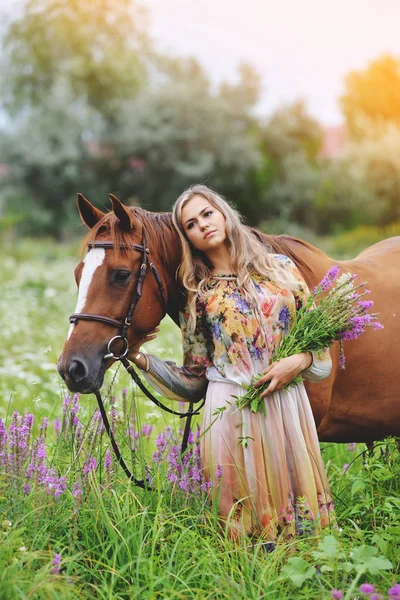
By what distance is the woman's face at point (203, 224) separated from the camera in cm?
290

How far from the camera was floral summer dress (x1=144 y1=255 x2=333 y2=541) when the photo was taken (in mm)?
2730

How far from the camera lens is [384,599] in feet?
7.06

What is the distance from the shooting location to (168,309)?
10.1 ft

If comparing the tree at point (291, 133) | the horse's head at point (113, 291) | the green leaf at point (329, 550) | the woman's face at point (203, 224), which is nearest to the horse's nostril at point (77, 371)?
the horse's head at point (113, 291)

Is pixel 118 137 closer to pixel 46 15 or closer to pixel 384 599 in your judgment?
pixel 46 15

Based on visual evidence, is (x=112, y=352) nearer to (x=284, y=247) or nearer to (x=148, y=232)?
(x=148, y=232)

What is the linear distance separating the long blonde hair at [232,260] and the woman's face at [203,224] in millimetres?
27

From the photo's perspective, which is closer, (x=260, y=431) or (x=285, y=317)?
(x=260, y=431)

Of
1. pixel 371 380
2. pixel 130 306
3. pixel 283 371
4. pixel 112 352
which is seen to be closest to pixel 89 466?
pixel 112 352

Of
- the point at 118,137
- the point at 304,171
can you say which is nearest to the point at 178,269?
the point at 118,137

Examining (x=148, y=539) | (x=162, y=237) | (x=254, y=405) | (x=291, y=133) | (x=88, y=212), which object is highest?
(x=291, y=133)

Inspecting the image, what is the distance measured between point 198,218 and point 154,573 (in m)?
1.57

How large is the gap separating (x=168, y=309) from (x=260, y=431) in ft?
2.52

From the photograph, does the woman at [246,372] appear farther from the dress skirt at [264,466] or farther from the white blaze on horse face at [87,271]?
the white blaze on horse face at [87,271]
